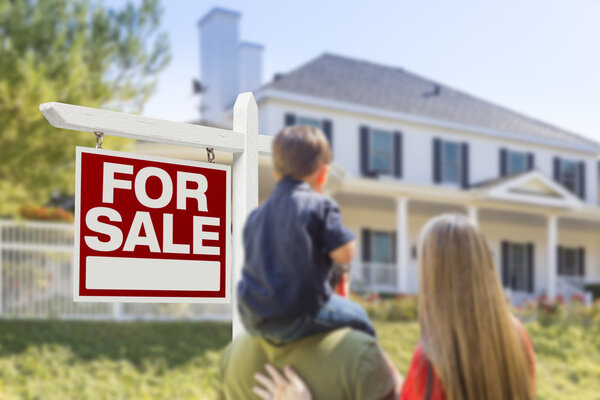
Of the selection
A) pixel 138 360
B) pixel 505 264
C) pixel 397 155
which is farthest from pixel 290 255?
pixel 505 264

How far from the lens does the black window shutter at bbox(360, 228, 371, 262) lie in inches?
714

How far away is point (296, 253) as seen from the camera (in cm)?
173

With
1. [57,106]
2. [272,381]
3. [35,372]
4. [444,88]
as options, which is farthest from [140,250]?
[444,88]

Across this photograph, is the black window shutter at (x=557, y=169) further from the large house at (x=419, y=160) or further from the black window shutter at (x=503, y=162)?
the black window shutter at (x=503, y=162)

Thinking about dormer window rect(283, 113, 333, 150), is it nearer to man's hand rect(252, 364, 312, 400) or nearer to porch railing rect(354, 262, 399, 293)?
porch railing rect(354, 262, 399, 293)

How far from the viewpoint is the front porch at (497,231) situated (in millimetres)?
16953

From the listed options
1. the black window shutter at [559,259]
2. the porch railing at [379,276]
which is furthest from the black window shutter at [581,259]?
the porch railing at [379,276]

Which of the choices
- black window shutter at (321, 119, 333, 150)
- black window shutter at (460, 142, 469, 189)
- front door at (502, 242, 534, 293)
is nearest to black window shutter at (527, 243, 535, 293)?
front door at (502, 242, 534, 293)

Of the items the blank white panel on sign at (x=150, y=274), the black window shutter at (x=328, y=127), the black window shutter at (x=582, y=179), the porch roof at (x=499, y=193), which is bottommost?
the blank white panel on sign at (x=150, y=274)

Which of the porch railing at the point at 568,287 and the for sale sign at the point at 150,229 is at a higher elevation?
the for sale sign at the point at 150,229

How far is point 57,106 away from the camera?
2428 mm

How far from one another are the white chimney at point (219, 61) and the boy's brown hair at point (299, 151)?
17.2 meters

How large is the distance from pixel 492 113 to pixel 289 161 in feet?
69.5

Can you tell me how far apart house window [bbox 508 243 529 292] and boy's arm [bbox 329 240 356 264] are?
1989 centimetres
